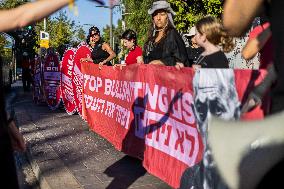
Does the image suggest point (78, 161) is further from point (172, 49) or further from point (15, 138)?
point (15, 138)

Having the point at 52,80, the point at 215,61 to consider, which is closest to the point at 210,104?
the point at 215,61

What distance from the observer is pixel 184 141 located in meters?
4.29

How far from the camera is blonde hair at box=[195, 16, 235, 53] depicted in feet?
15.0

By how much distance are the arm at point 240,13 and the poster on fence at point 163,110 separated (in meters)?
0.31

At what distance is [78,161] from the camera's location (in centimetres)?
621

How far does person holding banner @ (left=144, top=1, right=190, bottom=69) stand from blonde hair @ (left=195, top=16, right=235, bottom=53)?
3.39ft

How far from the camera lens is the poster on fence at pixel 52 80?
12453 mm

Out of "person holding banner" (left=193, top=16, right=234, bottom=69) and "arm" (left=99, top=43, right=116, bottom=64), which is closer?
"person holding banner" (left=193, top=16, right=234, bottom=69)

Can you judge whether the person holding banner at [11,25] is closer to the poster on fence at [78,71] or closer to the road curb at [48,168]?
the road curb at [48,168]

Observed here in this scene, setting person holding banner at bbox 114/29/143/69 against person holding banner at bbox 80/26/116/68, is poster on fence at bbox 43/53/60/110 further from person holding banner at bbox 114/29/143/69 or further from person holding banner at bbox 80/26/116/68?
person holding banner at bbox 114/29/143/69

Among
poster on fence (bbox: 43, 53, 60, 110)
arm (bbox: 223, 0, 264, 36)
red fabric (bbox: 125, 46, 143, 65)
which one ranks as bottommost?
poster on fence (bbox: 43, 53, 60, 110)

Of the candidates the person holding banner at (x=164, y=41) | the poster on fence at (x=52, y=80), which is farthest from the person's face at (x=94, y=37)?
the person holding banner at (x=164, y=41)

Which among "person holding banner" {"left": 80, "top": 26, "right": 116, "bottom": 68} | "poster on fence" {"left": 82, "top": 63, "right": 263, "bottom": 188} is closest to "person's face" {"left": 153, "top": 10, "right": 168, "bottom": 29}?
"poster on fence" {"left": 82, "top": 63, "right": 263, "bottom": 188}

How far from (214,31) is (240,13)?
3.09m
